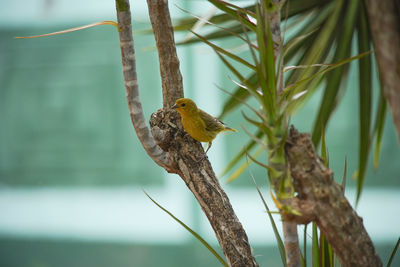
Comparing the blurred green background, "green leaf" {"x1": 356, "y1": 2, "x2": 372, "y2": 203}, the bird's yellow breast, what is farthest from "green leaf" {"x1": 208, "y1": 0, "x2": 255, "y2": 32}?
the blurred green background

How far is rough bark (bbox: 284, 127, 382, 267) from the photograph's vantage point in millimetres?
592

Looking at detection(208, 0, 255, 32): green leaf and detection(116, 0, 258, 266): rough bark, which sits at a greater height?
detection(208, 0, 255, 32): green leaf

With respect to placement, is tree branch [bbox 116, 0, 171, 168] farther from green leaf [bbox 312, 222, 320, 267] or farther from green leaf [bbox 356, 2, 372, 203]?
green leaf [bbox 356, 2, 372, 203]

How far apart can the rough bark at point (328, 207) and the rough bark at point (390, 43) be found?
0.48 metres

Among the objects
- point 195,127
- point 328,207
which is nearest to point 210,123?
point 195,127

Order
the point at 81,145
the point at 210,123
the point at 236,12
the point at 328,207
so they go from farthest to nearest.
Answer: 1. the point at 81,145
2. the point at 210,123
3. the point at 236,12
4. the point at 328,207

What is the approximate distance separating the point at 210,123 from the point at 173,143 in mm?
166

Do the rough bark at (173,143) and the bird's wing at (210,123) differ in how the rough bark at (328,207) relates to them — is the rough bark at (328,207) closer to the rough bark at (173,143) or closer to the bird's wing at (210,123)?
the rough bark at (173,143)

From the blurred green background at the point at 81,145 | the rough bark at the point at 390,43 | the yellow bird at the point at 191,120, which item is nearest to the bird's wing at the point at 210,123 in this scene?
the yellow bird at the point at 191,120

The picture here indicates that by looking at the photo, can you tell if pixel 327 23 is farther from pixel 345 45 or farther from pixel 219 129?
pixel 219 129

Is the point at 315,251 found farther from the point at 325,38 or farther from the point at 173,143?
the point at 325,38

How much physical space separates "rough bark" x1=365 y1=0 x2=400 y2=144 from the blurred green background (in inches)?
87.1

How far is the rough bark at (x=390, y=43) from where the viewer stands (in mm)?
957

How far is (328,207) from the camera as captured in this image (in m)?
0.59
